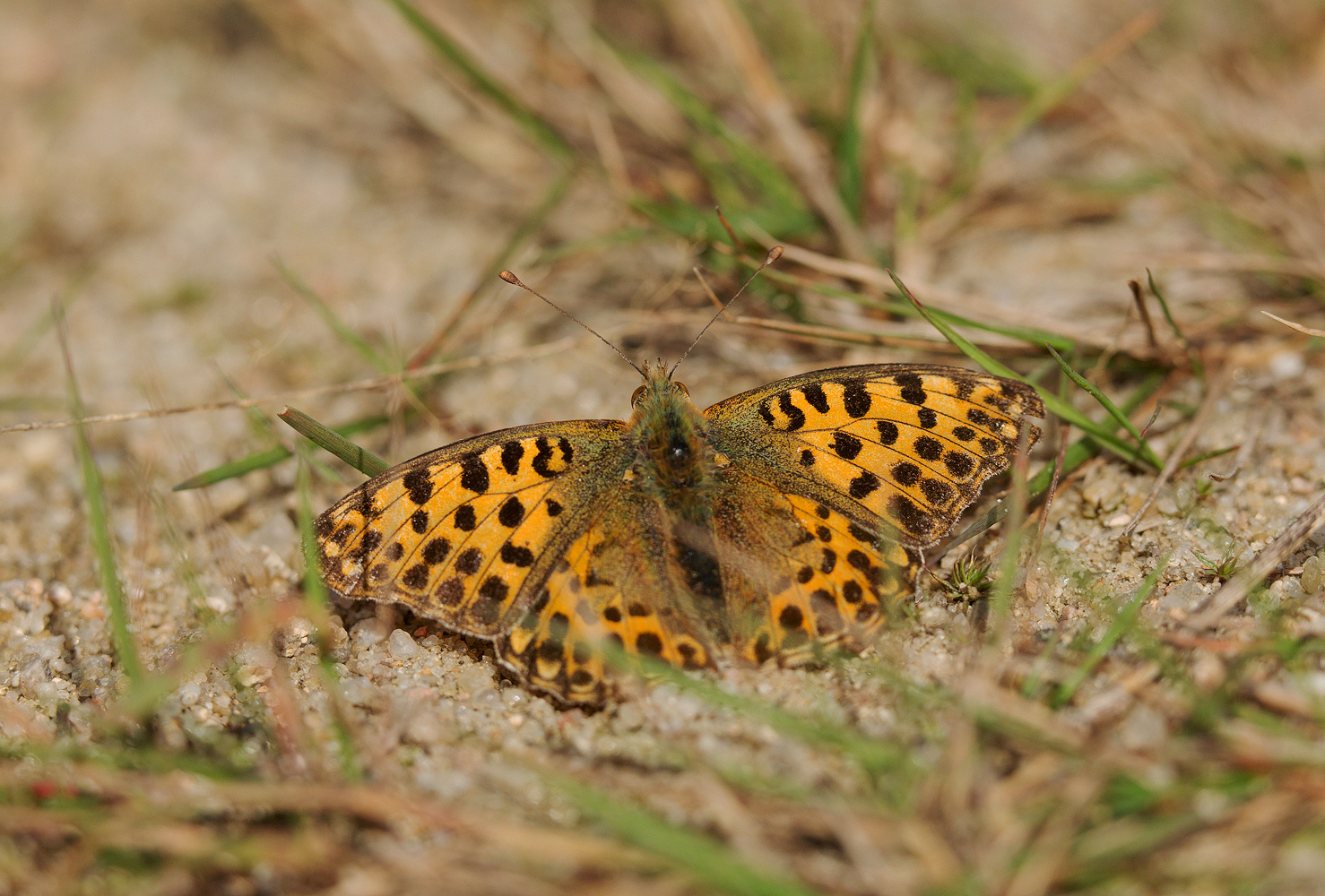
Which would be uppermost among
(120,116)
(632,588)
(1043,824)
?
(120,116)

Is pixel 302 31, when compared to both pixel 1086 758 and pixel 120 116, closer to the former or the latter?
pixel 120 116

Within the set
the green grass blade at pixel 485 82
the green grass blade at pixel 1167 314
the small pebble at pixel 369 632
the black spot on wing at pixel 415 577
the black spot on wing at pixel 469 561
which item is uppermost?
the green grass blade at pixel 485 82

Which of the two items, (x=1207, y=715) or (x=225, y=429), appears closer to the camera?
(x=1207, y=715)

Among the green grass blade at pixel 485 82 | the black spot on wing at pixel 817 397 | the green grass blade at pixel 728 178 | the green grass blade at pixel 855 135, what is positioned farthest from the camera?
the green grass blade at pixel 485 82

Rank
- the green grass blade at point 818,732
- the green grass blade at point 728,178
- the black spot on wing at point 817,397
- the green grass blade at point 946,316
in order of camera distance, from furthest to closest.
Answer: the green grass blade at point 728,178
the green grass blade at point 946,316
the black spot on wing at point 817,397
the green grass blade at point 818,732

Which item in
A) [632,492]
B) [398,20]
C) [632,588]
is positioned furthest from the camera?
[398,20]

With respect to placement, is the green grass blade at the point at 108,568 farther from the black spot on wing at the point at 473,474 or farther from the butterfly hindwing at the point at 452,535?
the black spot on wing at the point at 473,474

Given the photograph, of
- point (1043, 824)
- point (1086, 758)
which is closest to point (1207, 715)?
point (1086, 758)

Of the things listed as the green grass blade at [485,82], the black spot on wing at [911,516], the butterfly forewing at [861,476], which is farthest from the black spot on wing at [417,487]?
the green grass blade at [485,82]
